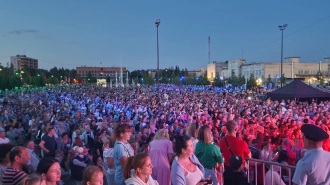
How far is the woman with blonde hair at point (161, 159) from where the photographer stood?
4699mm

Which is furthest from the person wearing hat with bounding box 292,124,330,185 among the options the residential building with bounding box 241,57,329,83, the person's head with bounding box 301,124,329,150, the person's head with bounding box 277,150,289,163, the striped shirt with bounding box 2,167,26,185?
the residential building with bounding box 241,57,329,83

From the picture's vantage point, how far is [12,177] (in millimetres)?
3498

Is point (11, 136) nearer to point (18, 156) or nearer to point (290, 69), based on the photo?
point (18, 156)

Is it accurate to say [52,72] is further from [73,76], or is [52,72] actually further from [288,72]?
[288,72]

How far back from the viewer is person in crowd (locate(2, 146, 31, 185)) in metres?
3.48

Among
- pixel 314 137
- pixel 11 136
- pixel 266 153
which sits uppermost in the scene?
pixel 314 137

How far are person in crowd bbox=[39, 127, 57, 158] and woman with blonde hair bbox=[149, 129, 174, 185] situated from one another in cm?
411

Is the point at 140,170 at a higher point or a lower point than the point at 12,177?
higher

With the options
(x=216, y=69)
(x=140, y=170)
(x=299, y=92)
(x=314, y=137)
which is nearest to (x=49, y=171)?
(x=140, y=170)

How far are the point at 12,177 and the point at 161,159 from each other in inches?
84.7

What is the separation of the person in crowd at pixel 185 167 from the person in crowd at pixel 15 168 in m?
1.82

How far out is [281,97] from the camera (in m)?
21.5

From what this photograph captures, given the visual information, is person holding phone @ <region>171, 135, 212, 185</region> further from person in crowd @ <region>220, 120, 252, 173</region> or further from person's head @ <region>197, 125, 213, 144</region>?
person in crowd @ <region>220, 120, 252, 173</region>

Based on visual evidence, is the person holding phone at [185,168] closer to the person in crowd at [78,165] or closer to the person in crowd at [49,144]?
the person in crowd at [78,165]
